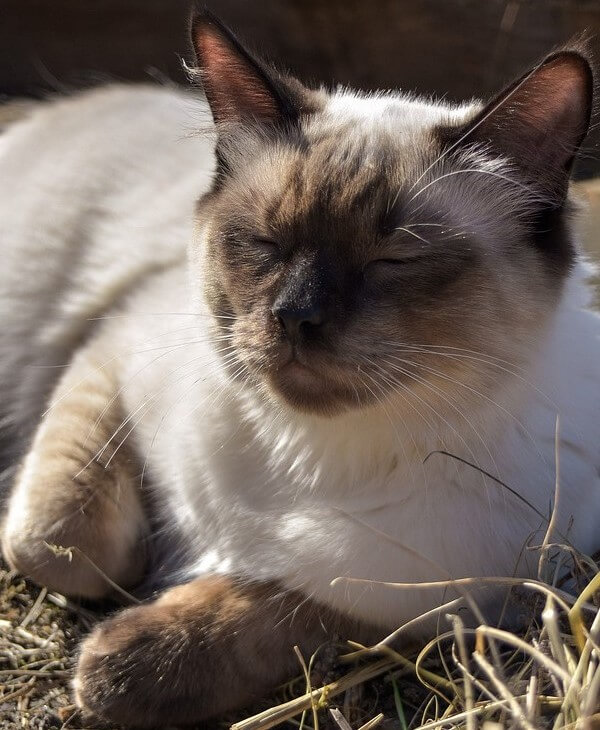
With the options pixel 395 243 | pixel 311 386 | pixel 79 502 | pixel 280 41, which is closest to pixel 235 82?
pixel 395 243

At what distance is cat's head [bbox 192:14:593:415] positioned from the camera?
5.17ft

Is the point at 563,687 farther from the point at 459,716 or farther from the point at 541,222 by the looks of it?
the point at 541,222

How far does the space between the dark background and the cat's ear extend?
2.28 meters

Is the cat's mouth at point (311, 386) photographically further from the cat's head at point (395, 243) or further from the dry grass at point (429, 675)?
the dry grass at point (429, 675)

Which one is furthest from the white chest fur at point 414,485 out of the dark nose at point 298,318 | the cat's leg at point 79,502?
the cat's leg at point 79,502

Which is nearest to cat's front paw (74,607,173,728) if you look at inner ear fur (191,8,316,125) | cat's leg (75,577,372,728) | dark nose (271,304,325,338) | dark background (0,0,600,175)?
cat's leg (75,577,372,728)

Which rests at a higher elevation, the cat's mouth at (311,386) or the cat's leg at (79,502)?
the cat's mouth at (311,386)

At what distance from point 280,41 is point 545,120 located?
2.60 m

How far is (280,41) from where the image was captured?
157 inches

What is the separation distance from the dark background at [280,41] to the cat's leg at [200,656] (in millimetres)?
2559

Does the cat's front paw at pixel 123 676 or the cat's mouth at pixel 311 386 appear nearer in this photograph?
the cat's mouth at pixel 311 386

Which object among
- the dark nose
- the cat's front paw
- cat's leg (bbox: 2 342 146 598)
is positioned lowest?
the cat's front paw

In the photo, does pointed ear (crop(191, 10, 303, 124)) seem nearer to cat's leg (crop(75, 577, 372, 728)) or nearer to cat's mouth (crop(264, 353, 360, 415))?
cat's mouth (crop(264, 353, 360, 415))

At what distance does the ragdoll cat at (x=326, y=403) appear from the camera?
161cm
